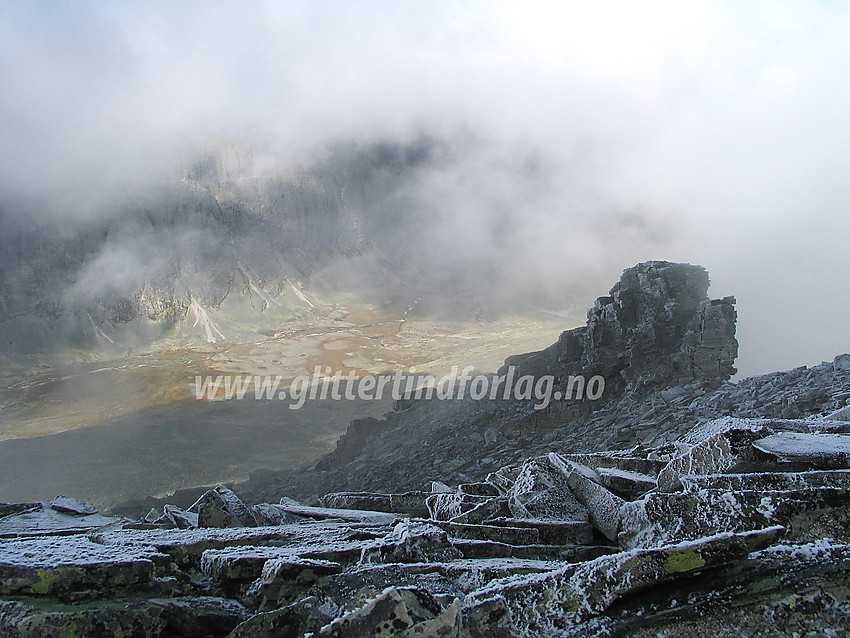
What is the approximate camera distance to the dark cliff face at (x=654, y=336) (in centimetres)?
1381

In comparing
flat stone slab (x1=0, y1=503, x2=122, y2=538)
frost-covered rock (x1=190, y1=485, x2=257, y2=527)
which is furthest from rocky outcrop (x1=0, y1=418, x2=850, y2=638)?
flat stone slab (x1=0, y1=503, x2=122, y2=538)

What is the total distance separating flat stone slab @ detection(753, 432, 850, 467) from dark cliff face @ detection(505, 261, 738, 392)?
31.8 feet

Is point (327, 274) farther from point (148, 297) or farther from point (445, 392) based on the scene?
point (445, 392)

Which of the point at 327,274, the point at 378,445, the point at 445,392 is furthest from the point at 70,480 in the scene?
the point at 327,274

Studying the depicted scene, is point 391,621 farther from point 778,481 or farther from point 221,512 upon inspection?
point 221,512

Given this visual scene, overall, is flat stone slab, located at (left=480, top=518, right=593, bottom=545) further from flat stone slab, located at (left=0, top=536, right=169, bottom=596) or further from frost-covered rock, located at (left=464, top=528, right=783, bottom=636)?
flat stone slab, located at (left=0, top=536, right=169, bottom=596)

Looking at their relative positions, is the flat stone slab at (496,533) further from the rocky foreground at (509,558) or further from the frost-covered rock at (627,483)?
the frost-covered rock at (627,483)

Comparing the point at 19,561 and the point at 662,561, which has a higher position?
the point at 662,561

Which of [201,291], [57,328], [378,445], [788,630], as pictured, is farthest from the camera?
[201,291]

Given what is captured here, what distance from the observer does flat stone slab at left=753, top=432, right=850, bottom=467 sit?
148 inches

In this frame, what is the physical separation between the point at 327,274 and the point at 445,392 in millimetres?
64109

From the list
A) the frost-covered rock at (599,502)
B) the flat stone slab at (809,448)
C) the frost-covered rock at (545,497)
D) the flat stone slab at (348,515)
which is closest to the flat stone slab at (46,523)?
the flat stone slab at (348,515)

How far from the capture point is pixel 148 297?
206 feet

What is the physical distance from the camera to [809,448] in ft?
13.0
